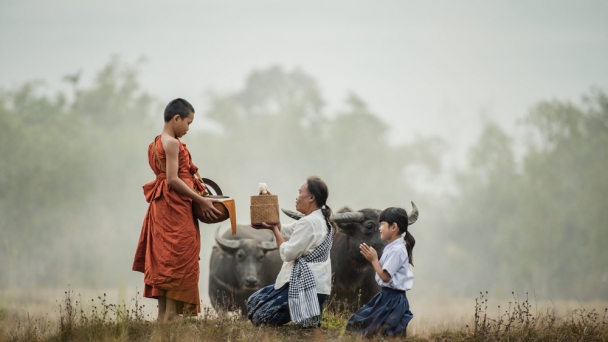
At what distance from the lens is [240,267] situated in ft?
36.2

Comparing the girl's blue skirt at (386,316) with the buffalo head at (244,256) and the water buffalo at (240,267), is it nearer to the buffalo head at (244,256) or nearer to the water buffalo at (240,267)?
the water buffalo at (240,267)

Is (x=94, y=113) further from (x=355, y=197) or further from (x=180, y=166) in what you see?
(x=180, y=166)

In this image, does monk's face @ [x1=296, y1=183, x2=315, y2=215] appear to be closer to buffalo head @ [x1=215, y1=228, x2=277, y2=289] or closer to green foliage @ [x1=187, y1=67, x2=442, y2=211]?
buffalo head @ [x1=215, y1=228, x2=277, y2=289]

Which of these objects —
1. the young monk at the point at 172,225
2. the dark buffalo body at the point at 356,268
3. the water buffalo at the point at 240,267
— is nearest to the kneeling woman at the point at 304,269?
the young monk at the point at 172,225

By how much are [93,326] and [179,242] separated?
3.67ft

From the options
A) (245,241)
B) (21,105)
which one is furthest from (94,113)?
(245,241)

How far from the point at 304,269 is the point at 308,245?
230 millimetres

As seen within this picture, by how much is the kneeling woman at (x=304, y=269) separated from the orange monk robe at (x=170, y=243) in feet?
2.47

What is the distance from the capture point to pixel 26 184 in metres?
27.1

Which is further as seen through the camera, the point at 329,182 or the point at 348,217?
the point at 329,182

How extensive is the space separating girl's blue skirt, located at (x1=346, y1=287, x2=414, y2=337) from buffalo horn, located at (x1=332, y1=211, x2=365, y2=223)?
2691mm

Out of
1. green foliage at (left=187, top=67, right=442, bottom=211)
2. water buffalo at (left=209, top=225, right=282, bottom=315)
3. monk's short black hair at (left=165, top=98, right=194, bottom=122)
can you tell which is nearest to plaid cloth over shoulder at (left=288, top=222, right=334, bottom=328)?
monk's short black hair at (left=165, top=98, right=194, bottom=122)

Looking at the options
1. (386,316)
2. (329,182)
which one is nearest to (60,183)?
(329,182)

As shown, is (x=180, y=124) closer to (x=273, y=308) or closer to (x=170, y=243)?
(x=170, y=243)
